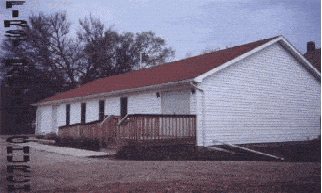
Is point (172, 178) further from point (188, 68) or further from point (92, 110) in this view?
point (92, 110)

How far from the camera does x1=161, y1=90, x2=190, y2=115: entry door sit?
1343 cm

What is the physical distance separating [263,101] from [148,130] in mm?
6140

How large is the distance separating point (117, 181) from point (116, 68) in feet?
109

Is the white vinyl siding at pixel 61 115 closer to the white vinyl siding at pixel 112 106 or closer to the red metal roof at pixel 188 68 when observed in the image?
the red metal roof at pixel 188 68

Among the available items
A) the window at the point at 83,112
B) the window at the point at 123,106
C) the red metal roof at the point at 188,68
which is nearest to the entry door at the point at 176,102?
the red metal roof at the point at 188,68

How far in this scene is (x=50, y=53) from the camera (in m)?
34.2

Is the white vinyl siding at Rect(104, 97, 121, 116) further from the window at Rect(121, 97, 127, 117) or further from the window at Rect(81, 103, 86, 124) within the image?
the window at Rect(81, 103, 86, 124)

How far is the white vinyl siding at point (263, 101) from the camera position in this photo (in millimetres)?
13492

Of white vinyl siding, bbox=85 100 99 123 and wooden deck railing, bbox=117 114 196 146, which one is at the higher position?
white vinyl siding, bbox=85 100 99 123

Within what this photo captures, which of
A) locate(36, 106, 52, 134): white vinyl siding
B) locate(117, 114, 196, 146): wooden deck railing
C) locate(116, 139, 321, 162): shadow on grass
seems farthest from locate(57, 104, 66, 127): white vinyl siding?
locate(116, 139, 321, 162): shadow on grass

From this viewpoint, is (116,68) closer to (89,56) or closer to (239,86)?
(89,56)

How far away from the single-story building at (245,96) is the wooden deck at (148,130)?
65cm

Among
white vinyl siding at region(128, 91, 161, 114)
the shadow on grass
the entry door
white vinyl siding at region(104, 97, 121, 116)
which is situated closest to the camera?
the shadow on grass

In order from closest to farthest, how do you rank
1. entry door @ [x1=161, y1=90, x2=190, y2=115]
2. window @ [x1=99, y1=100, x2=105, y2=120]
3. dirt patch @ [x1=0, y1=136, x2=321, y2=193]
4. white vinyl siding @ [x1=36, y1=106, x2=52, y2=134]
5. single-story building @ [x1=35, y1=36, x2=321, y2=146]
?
dirt patch @ [x1=0, y1=136, x2=321, y2=193] < single-story building @ [x1=35, y1=36, x2=321, y2=146] < entry door @ [x1=161, y1=90, x2=190, y2=115] < window @ [x1=99, y1=100, x2=105, y2=120] < white vinyl siding @ [x1=36, y1=106, x2=52, y2=134]
